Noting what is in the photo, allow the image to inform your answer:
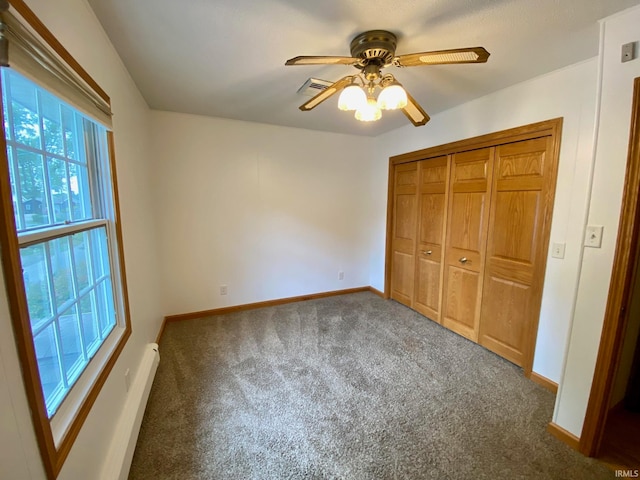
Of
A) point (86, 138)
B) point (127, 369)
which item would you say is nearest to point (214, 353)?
point (127, 369)

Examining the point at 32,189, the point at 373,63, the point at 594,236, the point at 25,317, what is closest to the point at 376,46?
the point at 373,63

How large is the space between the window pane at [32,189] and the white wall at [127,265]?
1.36 feet

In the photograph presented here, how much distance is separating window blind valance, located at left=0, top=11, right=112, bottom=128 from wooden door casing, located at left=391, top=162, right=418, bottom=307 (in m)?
3.06

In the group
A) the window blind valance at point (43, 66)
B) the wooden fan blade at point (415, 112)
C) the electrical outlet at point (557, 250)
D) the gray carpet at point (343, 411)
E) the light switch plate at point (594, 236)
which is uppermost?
the wooden fan blade at point (415, 112)

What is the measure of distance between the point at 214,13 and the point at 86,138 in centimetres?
95

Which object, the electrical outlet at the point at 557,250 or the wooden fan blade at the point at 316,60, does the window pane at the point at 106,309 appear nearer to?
the wooden fan blade at the point at 316,60

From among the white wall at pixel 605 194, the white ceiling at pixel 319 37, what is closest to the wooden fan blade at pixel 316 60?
the white ceiling at pixel 319 37

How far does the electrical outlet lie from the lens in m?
1.96

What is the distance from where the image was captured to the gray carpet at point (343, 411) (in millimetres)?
1437

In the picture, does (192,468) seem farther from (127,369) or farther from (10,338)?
(10,338)

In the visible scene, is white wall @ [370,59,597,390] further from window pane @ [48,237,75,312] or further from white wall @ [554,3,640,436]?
window pane @ [48,237,75,312]

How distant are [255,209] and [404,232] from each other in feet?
6.43

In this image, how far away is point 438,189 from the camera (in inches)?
117

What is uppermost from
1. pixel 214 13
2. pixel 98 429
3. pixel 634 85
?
pixel 214 13
